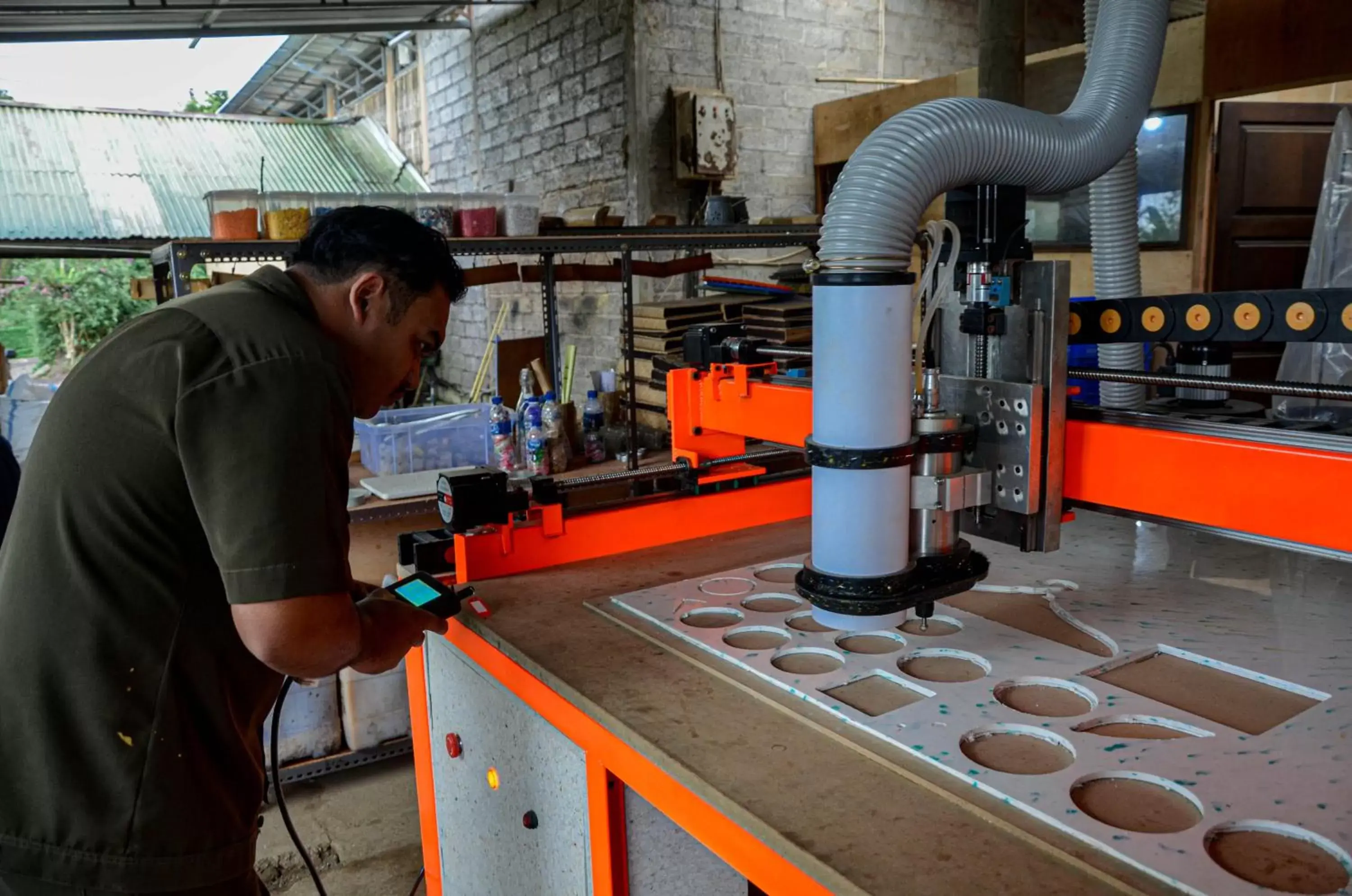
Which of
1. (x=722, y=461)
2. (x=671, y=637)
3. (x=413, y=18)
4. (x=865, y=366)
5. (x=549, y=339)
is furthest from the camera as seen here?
(x=413, y=18)

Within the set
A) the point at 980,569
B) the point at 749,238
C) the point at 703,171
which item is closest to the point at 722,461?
the point at 980,569

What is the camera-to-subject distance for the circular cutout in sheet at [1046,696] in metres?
1.33

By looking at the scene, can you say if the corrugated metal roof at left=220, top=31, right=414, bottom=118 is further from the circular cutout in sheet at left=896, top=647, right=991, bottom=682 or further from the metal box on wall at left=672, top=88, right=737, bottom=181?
the circular cutout in sheet at left=896, top=647, right=991, bottom=682

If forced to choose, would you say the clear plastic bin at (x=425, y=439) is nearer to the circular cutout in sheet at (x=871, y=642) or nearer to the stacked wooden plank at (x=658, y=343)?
the stacked wooden plank at (x=658, y=343)

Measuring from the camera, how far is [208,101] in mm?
13836

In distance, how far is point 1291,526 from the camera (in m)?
1.20

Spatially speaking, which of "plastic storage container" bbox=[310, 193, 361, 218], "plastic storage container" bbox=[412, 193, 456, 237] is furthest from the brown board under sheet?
"plastic storage container" bbox=[310, 193, 361, 218]

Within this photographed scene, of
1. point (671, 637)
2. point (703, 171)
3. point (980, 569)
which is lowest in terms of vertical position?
point (671, 637)

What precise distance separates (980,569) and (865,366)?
38 cm

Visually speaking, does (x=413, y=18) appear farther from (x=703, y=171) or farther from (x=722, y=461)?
(x=722, y=461)

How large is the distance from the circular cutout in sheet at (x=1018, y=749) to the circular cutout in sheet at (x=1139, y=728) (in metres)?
0.05

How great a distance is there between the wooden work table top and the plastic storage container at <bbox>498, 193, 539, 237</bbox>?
2.31 m

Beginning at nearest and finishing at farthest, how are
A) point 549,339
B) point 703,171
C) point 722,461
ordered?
point 722,461
point 549,339
point 703,171

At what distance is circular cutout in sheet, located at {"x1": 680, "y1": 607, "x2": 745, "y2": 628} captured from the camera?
66.9 inches
